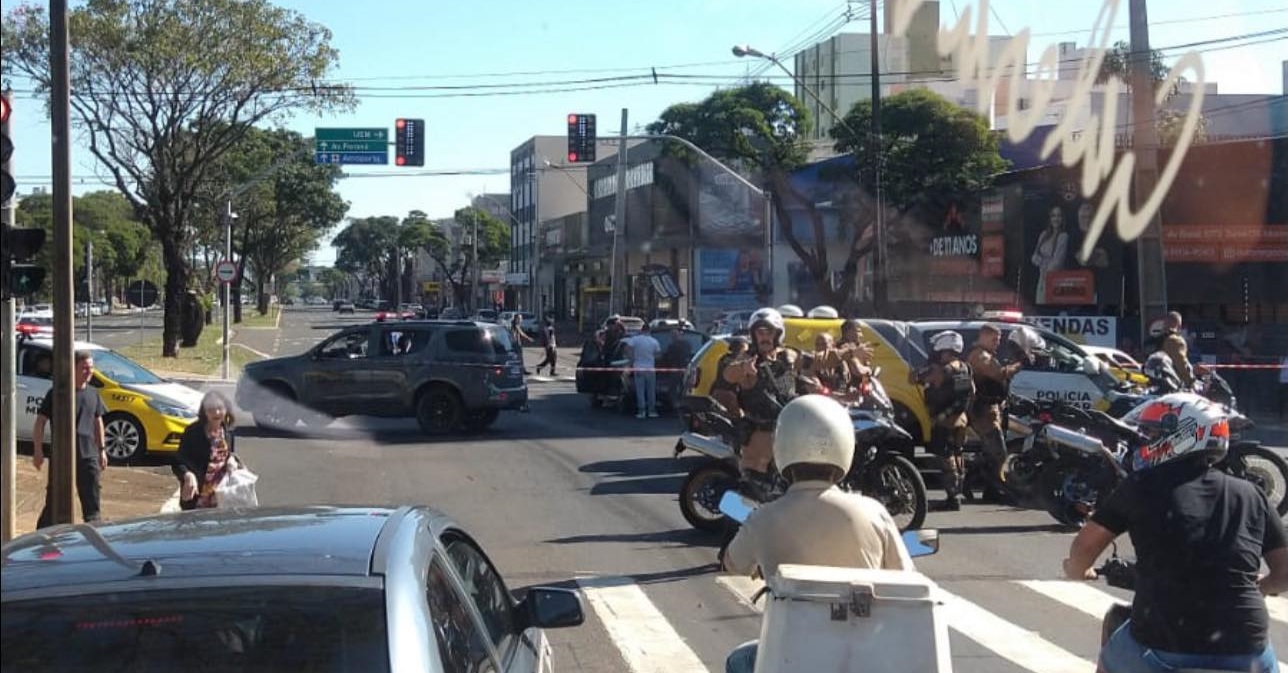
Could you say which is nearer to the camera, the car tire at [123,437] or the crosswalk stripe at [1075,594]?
the crosswalk stripe at [1075,594]

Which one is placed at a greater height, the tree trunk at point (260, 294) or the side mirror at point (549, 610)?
the tree trunk at point (260, 294)

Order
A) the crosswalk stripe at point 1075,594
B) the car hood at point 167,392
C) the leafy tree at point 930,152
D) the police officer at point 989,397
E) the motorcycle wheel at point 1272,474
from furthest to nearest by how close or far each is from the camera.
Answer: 1. the leafy tree at point 930,152
2. the car hood at point 167,392
3. the police officer at point 989,397
4. the motorcycle wheel at point 1272,474
5. the crosswalk stripe at point 1075,594

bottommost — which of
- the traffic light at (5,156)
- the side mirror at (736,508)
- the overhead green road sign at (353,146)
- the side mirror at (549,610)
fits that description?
the side mirror at (549,610)

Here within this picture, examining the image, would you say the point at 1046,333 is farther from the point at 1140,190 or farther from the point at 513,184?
the point at 513,184

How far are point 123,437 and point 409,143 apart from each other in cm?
1645

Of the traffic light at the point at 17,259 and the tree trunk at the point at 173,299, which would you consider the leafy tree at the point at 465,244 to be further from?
the traffic light at the point at 17,259

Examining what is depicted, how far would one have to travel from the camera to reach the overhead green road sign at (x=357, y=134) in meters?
35.2

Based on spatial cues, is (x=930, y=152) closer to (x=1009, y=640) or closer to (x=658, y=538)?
(x=658, y=538)

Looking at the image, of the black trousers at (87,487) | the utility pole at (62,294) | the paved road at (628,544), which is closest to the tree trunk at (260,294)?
the paved road at (628,544)

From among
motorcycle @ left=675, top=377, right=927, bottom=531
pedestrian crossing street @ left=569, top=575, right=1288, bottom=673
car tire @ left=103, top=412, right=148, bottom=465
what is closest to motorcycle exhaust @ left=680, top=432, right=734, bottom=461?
motorcycle @ left=675, top=377, right=927, bottom=531

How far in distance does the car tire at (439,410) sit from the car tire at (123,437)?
5.24 metres

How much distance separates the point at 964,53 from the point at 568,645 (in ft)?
67.9

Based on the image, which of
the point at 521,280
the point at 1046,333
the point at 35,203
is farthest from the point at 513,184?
the point at 1046,333

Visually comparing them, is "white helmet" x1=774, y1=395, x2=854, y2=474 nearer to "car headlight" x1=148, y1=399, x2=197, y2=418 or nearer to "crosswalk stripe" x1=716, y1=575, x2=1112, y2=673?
"crosswalk stripe" x1=716, y1=575, x2=1112, y2=673
